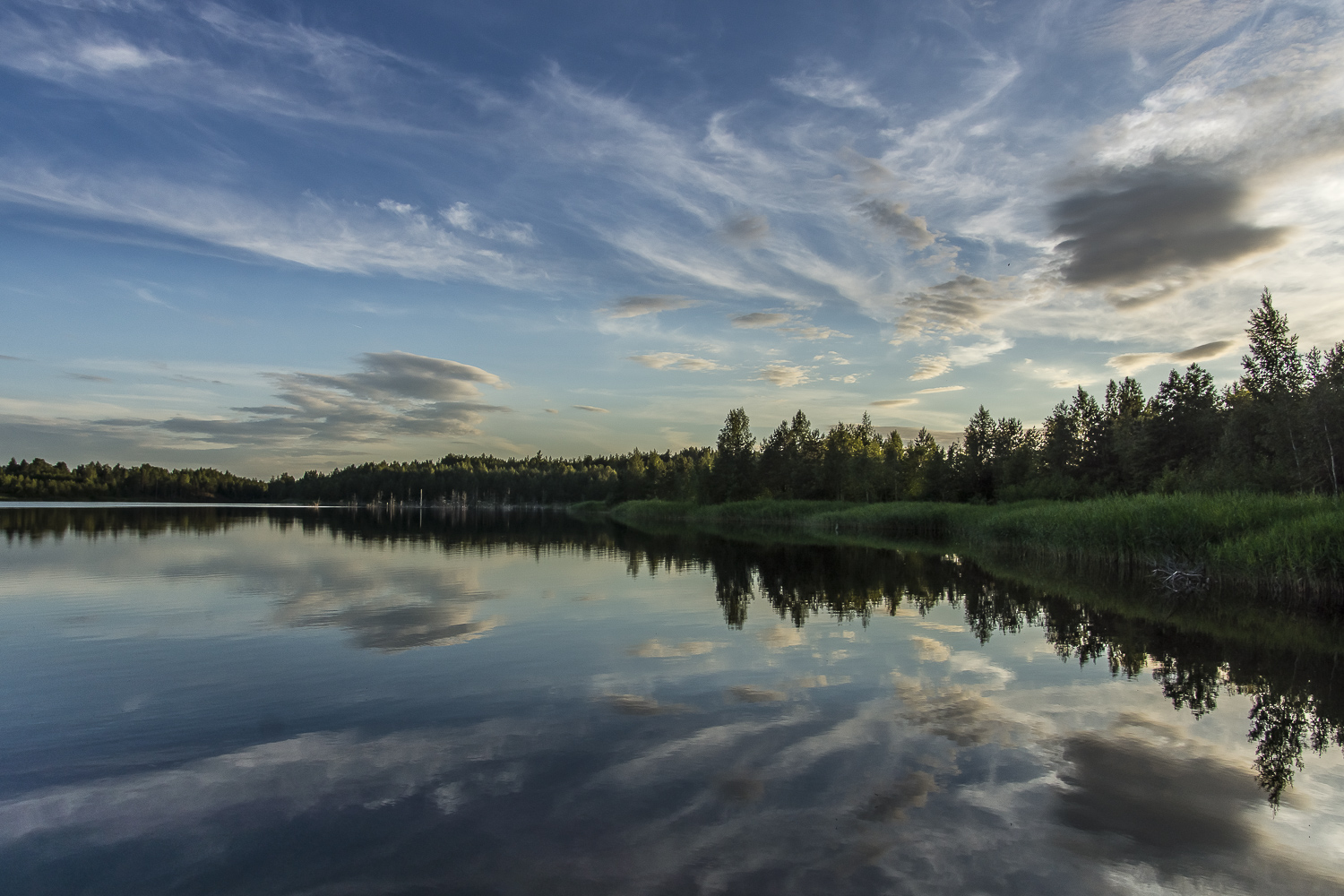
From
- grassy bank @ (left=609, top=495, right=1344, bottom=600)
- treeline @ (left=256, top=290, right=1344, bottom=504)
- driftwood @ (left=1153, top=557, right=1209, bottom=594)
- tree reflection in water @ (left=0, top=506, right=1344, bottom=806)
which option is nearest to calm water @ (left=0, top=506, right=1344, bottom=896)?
tree reflection in water @ (left=0, top=506, right=1344, bottom=806)

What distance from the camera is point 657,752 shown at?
7957 millimetres

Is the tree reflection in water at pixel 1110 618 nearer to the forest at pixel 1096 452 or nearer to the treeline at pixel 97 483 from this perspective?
the forest at pixel 1096 452

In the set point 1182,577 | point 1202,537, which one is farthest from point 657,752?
point 1202,537

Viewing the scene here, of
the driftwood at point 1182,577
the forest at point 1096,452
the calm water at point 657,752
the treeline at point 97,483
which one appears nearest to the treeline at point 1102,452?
the forest at point 1096,452

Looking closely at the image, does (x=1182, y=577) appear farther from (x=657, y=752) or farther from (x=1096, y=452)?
(x=1096, y=452)

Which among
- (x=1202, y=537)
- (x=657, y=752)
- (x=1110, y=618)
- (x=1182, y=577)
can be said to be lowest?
(x=1110, y=618)

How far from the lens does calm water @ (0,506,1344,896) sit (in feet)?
18.2

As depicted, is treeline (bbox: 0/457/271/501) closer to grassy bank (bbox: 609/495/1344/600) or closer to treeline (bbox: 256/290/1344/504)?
treeline (bbox: 256/290/1344/504)

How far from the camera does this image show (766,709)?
9.68 m

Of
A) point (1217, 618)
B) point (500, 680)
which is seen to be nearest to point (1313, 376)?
point (1217, 618)

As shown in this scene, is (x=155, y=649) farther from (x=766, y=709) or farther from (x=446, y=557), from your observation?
(x=446, y=557)

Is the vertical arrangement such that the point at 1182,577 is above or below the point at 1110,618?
above

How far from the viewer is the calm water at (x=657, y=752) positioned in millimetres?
5547

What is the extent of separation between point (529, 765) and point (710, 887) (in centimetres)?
293
